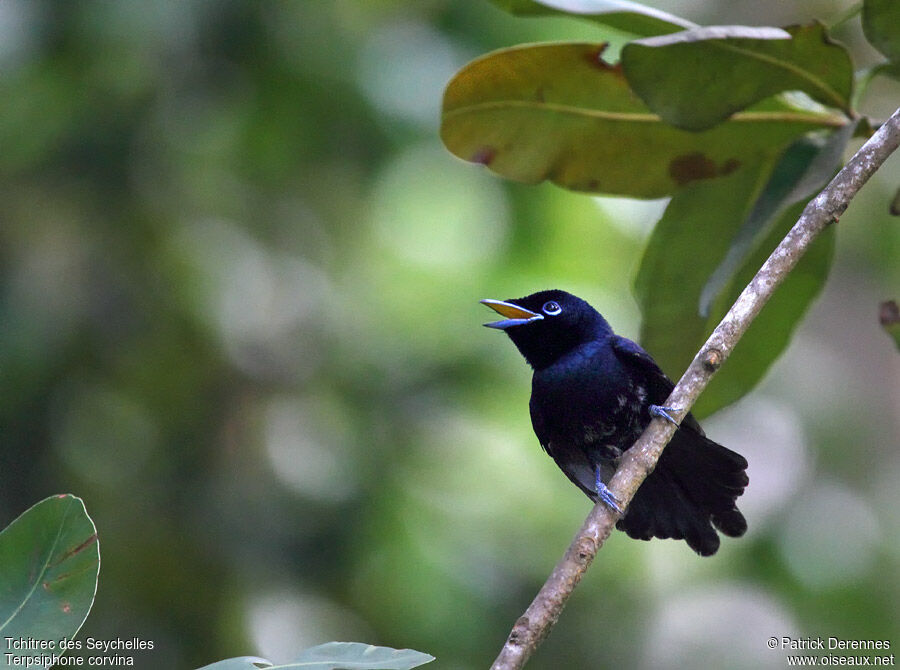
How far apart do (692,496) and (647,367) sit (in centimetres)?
40

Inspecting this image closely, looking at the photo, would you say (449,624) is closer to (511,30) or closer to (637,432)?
(637,432)

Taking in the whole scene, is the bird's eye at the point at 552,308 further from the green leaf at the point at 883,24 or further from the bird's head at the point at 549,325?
the green leaf at the point at 883,24

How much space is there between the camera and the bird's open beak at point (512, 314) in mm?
3167

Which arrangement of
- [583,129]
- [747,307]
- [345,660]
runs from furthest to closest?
[583,129], [747,307], [345,660]

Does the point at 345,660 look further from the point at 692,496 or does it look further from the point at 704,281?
the point at 704,281

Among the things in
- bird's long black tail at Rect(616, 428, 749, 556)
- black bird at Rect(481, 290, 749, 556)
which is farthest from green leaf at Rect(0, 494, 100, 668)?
bird's long black tail at Rect(616, 428, 749, 556)

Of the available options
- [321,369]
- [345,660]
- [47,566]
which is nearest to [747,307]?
[345,660]

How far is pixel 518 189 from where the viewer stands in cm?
531

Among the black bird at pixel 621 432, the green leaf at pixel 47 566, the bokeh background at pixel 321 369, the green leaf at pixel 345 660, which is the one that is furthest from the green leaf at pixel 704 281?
the bokeh background at pixel 321 369

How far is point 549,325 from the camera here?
10.6 ft

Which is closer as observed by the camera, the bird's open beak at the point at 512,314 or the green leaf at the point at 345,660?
the green leaf at the point at 345,660

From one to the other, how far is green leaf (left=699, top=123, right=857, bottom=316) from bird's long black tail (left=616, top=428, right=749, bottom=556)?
0.50 meters

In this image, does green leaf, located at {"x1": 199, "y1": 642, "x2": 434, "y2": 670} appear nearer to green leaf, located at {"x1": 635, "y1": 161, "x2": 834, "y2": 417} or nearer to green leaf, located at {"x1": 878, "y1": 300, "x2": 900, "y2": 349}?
green leaf, located at {"x1": 635, "y1": 161, "x2": 834, "y2": 417}

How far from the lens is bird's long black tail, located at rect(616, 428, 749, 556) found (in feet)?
9.17
